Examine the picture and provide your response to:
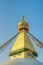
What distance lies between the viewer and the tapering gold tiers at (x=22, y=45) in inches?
476

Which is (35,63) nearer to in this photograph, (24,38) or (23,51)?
(23,51)

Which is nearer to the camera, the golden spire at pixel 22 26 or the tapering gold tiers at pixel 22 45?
the tapering gold tiers at pixel 22 45

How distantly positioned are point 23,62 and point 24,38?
2.62 metres

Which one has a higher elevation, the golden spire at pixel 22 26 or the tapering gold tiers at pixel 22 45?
Result: the golden spire at pixel 22 26

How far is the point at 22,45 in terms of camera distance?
12.3 meters

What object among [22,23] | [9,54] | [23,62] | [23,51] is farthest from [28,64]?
[22,23]

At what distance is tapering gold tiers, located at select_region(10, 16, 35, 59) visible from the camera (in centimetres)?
1208

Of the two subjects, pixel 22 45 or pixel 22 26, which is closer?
pixel 22 45

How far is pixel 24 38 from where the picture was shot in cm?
1274

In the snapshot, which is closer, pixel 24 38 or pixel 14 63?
pixel 14 63

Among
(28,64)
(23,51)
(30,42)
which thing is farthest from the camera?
(30,42)

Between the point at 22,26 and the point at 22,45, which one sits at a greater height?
the point at 22,26

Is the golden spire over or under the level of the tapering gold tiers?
over

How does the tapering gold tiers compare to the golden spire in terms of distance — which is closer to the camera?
the tapering gold tiers
